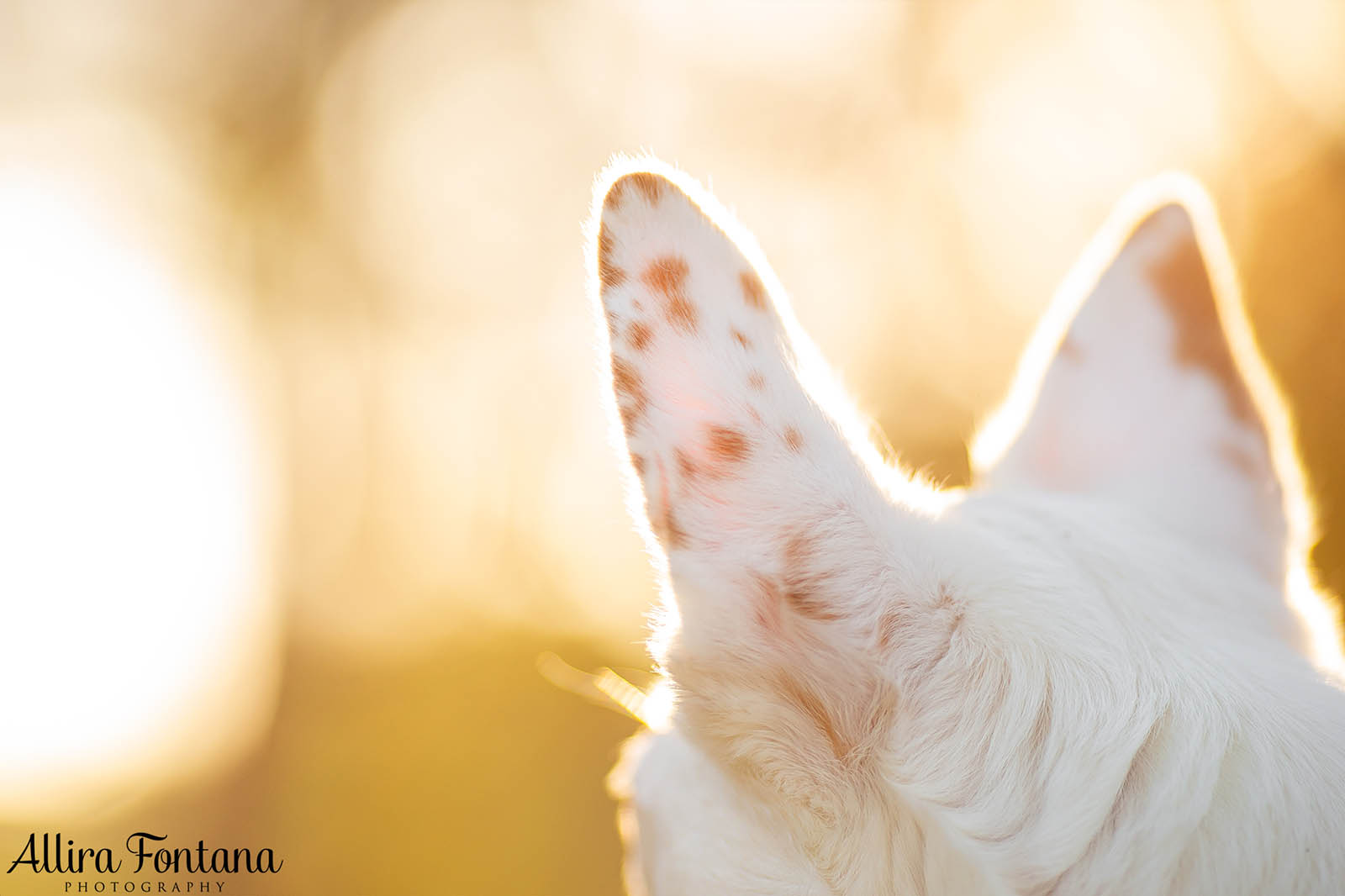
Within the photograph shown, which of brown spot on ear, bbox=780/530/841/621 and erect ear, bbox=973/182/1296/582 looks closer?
brown spot on ear, bbox=780/530/841/621

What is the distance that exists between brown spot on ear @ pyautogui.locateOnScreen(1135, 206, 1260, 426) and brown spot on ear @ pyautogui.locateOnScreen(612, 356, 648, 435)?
1155 mm

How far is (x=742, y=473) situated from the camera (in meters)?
0.82

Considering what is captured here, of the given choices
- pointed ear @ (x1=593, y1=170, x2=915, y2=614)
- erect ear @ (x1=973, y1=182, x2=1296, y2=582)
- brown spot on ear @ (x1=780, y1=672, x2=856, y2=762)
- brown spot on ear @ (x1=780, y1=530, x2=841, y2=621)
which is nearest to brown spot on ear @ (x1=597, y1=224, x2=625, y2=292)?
pointed ear @ (x1=593, y1=170, x2=915, y2=614)

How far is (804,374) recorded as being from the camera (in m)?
0.88

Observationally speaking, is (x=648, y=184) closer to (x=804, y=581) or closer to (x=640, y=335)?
(x=640, y=335)

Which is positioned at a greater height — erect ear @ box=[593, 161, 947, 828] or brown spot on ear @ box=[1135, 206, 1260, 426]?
brown spot on ear @ box=[1135, 206, 1260, 426]

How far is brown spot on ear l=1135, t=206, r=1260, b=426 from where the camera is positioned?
1.59 metres

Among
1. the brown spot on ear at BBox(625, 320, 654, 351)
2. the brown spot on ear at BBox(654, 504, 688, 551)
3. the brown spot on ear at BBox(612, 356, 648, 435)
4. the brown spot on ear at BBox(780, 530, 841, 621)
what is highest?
the brown spot on ear at BBox(625, 320, 654, 351)

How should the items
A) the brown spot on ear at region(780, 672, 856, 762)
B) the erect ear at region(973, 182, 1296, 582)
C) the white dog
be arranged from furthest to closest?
1. the erect ear at region(973, 182, 1296, 582)
2. the brown spot on ear at region(780, 672, 856, 762)
3. the white dog

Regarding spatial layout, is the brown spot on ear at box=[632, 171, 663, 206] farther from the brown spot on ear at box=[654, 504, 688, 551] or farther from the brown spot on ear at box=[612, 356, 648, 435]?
the brown spot on ear at box=[654, 504, 688, 551]

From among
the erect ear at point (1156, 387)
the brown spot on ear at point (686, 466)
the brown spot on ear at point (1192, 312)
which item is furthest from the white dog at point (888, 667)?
the brown spot on ear at point (1192, 312)

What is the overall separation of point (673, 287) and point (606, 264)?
0.07 metres

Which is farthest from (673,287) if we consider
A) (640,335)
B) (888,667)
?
Result: (888,667)

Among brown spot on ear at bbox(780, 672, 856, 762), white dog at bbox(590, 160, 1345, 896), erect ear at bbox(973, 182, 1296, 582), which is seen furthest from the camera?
erect ear at bbox(973, 182, 1296, 582)
